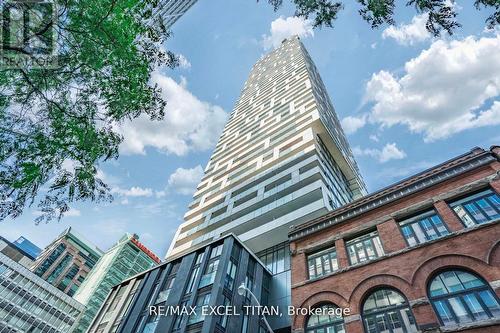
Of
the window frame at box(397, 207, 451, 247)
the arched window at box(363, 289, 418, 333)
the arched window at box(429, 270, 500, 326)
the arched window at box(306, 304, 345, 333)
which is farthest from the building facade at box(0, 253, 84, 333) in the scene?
the arched window at box(429, 270, 500, 326)

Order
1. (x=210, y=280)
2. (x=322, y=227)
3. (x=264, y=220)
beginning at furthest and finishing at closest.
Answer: (x=264, y=220) → (x=210, y=280) → (x=322, y=227)

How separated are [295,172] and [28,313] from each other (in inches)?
2074

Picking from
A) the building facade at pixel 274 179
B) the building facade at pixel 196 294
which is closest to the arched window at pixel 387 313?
the building facade at pixel 196 294

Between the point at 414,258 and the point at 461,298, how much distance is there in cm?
232

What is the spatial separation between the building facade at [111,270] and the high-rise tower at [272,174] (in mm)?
39217

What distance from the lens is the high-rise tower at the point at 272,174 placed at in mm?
31031

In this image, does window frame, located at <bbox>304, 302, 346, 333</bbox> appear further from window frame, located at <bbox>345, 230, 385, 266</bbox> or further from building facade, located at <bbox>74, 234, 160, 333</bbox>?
building facade, located at <bbox>74, 234, 160, 333</bbox>

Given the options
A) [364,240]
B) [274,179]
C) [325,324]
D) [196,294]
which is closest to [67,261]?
[274,179]

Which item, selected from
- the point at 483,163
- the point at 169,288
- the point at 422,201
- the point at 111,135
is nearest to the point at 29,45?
the point at 111,135

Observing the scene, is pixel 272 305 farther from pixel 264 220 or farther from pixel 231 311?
pixel 264 220

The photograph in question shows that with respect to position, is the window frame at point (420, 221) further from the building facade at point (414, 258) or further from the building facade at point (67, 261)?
the building facade at point (67, 261)

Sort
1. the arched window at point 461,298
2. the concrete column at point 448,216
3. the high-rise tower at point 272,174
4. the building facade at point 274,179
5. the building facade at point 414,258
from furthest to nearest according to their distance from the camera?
the high-rise tower at point 272,174 → the building facade at point 274,179 → the concrete column at point 448,216 → the building facade at point 414,258 → the arched window at point 461,298

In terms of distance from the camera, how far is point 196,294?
21.5 metres

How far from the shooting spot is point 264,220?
33.2 meters
